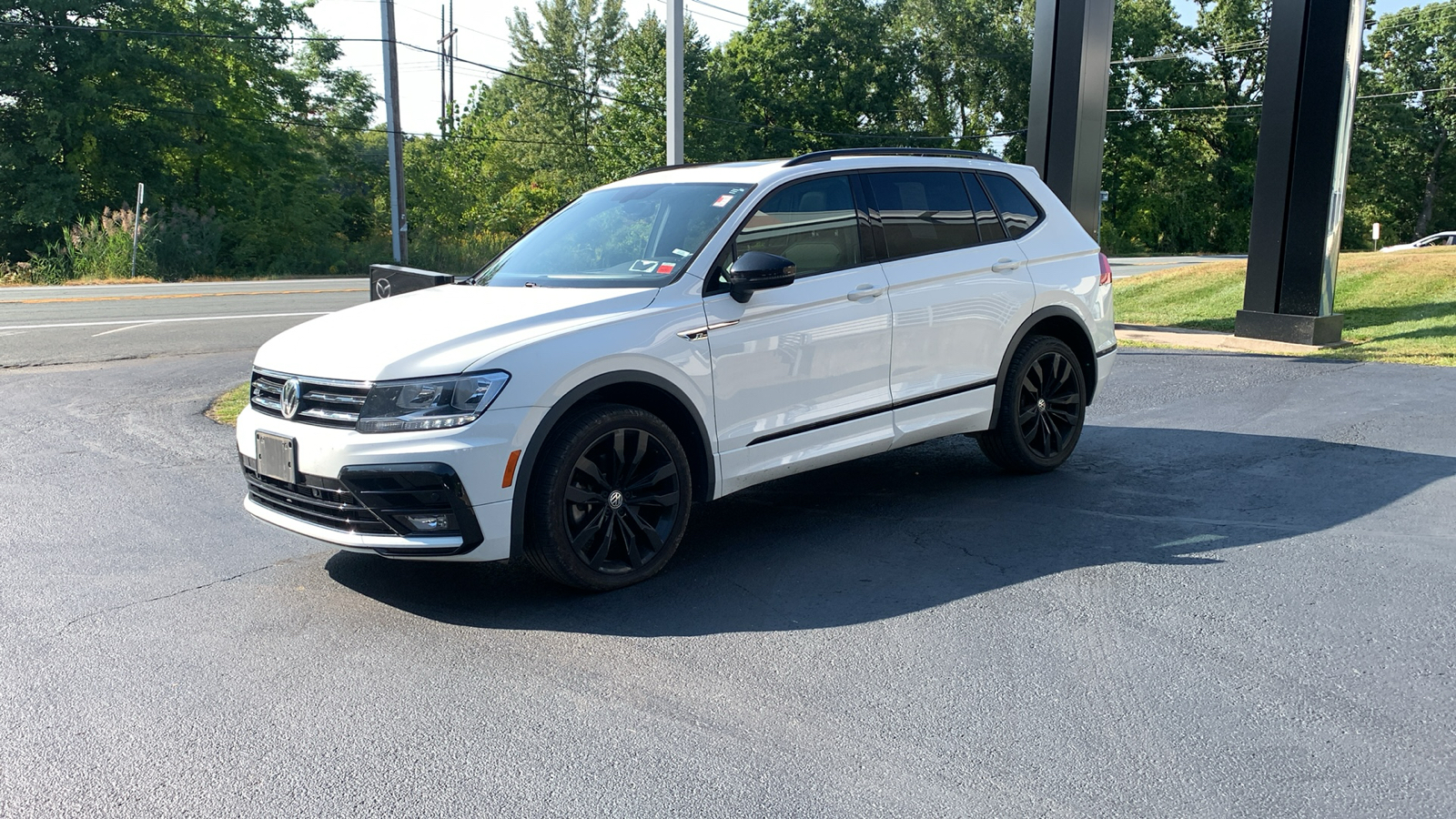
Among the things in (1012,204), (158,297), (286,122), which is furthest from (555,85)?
(1012,204)

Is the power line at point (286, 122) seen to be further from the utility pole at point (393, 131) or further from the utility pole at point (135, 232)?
the utility pole at point (135, 232)

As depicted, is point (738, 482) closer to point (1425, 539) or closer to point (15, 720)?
point (15, 720)

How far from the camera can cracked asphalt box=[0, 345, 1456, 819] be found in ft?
10.4

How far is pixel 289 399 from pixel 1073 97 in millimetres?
11957

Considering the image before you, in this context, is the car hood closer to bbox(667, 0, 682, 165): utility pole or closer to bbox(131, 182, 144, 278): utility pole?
bbox(667, 0, 682, 165): utility pole

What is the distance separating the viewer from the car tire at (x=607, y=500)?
4539mm

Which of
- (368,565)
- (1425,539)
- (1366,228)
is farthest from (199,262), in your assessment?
(1366,228)

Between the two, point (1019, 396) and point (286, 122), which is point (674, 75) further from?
point (286, 122)

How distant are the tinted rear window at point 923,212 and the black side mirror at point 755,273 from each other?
3.37 feet

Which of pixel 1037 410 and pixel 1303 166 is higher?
pixel 1303 166

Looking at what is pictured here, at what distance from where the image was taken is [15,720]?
3609 millimetres

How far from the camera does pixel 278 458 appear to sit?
183 inches

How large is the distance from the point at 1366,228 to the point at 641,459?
2645 inches

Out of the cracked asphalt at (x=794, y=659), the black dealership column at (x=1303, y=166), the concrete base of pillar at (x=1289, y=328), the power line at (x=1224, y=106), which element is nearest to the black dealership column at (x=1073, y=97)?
the black dealership column at (x=1303, y=166)
